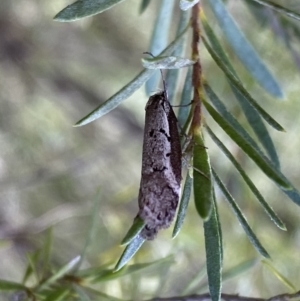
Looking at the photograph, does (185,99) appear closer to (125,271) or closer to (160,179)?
(160,179)

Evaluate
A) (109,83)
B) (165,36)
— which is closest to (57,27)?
(109,83)

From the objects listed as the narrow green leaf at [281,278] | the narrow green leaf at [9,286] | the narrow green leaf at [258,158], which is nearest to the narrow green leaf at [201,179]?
the narrow green leaf at [258,158]

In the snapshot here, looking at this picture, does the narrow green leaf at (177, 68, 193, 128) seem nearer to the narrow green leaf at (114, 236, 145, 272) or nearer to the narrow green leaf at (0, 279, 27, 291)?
the narrow green leaf at (114, 236, 145, 272)

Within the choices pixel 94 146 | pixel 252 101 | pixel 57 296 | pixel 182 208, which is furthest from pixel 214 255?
pixel 94 146

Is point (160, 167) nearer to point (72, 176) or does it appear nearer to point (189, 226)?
point (189, 226)

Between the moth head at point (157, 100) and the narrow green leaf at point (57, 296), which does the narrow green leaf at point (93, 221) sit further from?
the moth head at point (157, 100)

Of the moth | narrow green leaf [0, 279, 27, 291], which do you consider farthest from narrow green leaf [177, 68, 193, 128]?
narrow green leaf [0, 279, 27, 291]
